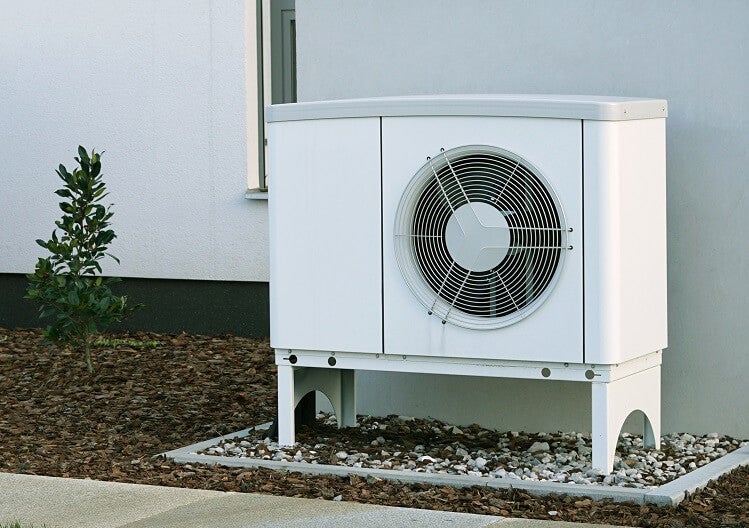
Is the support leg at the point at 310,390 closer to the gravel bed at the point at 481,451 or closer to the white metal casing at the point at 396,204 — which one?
the gravel bed at the point at 481,451

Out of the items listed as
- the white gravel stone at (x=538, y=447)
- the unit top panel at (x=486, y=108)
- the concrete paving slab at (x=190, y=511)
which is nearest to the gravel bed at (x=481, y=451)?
the white gravel stone at (x=538, y=447)

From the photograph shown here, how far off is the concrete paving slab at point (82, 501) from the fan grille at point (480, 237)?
1.26m

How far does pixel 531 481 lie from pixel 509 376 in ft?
1.44

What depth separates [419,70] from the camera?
253 inches

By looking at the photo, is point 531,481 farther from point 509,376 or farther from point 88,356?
point 88,356

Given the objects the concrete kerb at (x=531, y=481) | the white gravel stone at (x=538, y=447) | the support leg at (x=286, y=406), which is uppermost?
the support leg at (x=286, y=406)

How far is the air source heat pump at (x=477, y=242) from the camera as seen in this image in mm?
5242

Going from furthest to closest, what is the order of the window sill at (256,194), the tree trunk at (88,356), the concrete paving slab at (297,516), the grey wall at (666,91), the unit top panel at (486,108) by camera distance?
the window sill at (256,194) < the tree trunk at (88,356) < the grey wall at (666,91) < the unit top panel at (486,108) < the concrete paving slab at (297,516)

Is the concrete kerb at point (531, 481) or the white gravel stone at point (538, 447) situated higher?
the white gravel stone at point (538, 447)

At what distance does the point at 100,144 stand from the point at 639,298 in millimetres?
5950

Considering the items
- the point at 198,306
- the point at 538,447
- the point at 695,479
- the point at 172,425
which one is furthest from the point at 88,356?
the point at 695,479

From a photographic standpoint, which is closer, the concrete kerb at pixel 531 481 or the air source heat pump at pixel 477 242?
the concrete kerb at pixel 531 481

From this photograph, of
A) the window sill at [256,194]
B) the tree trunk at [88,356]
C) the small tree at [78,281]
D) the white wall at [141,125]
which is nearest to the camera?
the small tree at [78,281]

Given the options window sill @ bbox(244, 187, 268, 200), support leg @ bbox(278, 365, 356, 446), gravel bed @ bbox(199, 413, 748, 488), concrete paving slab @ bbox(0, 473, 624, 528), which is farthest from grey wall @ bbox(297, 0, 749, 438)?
window sill @ bbox(244, 187, 268, 200)
